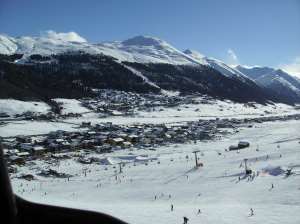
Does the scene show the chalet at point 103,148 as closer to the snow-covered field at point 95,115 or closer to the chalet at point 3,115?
the snow-covered field at point 95,115

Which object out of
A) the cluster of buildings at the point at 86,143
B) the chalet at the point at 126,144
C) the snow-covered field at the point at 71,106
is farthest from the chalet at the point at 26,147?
the snow-covered field at the point at 71,106

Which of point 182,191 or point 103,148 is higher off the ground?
point 103,148

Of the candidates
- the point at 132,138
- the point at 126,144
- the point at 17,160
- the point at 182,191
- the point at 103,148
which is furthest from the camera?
the point at 132,138

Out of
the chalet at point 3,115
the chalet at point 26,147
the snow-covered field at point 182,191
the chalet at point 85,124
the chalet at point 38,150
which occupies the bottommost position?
the snow-covered field at point 182,191

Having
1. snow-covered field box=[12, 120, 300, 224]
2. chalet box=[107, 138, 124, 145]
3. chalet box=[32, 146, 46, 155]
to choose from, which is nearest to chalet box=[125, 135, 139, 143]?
chalet box=[107, 138, 124, 145]

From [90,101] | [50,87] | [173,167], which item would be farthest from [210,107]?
[173,167]

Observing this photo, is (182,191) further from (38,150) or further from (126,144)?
(126,144)

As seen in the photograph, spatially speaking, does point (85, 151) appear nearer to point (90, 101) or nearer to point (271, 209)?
point (271, 209)

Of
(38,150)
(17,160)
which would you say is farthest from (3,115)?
(17,160)
